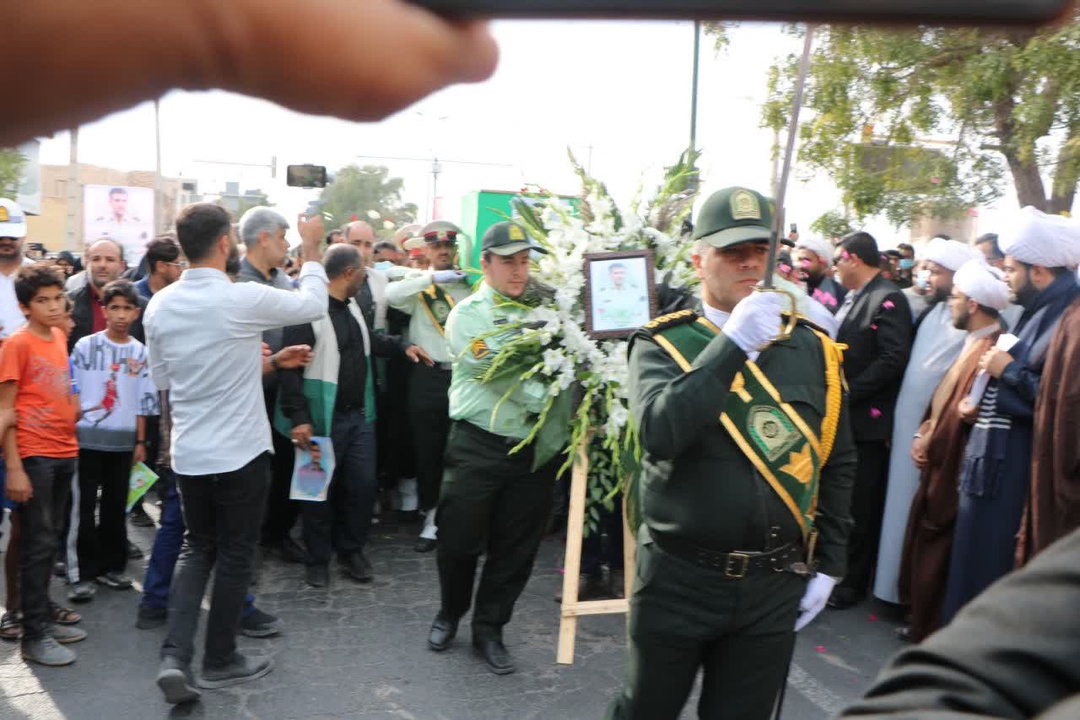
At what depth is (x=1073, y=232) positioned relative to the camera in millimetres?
4770

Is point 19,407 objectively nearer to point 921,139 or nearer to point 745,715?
point 745,715

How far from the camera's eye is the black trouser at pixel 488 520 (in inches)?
195

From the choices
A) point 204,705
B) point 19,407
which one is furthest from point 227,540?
point 19,407

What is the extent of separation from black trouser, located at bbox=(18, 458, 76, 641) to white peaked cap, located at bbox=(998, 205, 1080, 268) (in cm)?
481

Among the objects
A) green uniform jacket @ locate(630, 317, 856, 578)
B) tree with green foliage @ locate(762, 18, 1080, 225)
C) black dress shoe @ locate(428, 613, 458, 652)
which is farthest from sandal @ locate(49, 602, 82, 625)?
tree with green foliage @ locate(762, 18, 1080, 225)

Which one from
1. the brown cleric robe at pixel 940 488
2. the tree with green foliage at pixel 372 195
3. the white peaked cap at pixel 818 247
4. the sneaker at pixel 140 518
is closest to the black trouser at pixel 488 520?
the brown cleric robe at pixel 940 488

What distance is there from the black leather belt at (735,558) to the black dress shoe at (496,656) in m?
2.10

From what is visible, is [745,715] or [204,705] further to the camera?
[204,705]

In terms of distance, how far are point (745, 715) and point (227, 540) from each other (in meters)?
2.44

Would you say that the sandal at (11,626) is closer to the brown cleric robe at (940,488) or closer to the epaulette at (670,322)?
the epaulette at (670,322)

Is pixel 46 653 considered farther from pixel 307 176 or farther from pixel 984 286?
pixel 984 286

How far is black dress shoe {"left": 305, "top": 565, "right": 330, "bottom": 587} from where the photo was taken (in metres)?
6.10

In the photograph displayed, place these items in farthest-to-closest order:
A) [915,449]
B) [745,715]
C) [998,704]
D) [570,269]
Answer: [915,449]
[570,269]
[745,715]
[998,704]

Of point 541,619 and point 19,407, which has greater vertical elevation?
point 19,407
